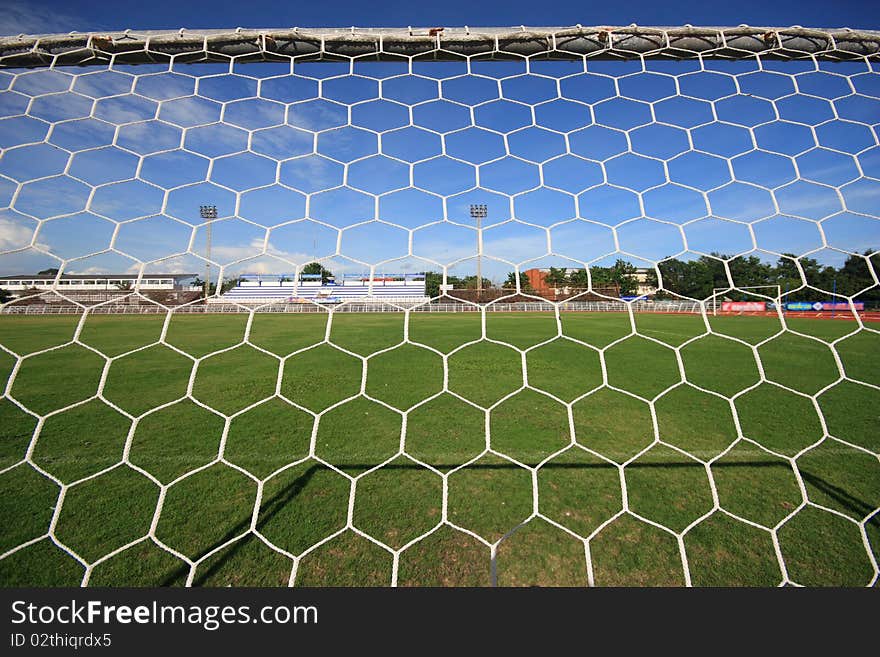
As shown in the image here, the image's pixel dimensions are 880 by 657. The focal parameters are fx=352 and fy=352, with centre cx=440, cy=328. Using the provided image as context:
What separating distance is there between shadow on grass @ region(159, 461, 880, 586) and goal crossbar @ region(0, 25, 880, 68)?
1.33m

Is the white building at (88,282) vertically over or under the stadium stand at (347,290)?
under

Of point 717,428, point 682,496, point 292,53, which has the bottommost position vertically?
point 682,496

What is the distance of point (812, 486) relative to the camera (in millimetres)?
1155

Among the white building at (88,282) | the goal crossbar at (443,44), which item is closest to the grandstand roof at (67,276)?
the white building at (88,282)

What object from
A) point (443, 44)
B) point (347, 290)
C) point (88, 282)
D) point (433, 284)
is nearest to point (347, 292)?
point (347, 290)

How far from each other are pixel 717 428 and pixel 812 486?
0.56 metres

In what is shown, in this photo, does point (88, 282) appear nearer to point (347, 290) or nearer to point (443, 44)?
point (347, 290)

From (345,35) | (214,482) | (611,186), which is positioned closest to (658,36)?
(611,186)

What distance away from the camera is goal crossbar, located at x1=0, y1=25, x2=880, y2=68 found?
99cm

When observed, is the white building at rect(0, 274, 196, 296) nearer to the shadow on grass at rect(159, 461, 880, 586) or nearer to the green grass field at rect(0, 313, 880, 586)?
the green grass field at rect(0, 313, 880, 586)

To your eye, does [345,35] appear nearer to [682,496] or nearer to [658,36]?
[658,36]

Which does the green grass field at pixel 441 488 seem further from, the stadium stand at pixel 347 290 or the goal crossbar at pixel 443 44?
the goal crossbar at pixel 443 44

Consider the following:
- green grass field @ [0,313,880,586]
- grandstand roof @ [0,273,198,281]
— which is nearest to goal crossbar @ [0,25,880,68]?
grandstand roof @ [0,273,198,281]

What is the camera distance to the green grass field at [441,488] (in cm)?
83
